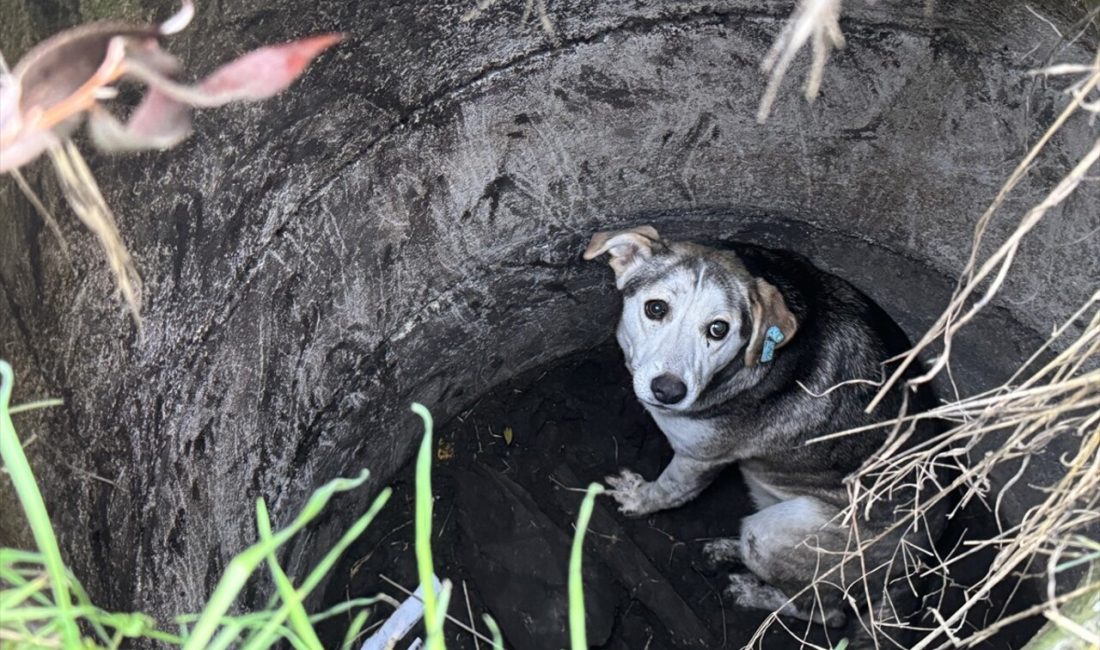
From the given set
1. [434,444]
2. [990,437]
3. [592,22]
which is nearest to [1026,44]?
[592,22]

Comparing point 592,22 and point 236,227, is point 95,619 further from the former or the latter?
point 592,22

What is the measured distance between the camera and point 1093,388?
194 centimetres

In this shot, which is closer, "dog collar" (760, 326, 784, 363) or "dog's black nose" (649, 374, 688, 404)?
"dog's black nose" (649, 374, 688, 404)

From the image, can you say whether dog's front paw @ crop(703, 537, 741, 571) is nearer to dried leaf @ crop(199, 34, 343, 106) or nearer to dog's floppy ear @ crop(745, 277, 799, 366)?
dog's floppy ear @ crop(745, 277, 799, 366)

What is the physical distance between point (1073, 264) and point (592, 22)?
1689 millimetres

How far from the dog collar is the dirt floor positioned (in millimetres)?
1078

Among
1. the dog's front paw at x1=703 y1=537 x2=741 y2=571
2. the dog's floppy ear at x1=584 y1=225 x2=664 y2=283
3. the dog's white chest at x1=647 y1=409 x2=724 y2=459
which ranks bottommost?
the dog's front paw at x1=703 y1=537 x2=741 y2=571

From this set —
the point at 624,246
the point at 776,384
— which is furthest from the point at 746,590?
the point at 624,246

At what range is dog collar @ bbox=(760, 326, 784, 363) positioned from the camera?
10.2 ft

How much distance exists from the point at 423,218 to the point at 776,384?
1.31 meters

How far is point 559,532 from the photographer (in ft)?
13.0

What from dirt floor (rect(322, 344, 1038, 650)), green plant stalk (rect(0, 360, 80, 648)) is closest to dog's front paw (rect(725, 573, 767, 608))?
dirt floor (rect(322, 344, 1038, 650))

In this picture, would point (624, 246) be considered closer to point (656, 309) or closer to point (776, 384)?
point (656, 309)

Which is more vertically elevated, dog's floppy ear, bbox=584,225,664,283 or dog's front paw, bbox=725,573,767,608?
dog's floppy ear, bbox=584,225,664,283
